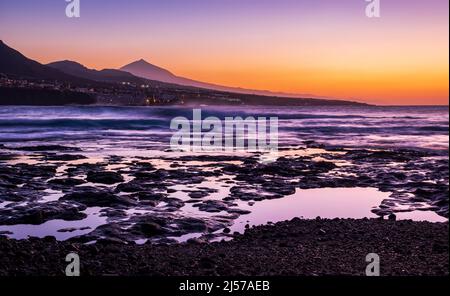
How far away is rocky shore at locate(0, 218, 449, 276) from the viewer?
5.73 metres

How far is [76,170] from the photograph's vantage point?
49.5ft

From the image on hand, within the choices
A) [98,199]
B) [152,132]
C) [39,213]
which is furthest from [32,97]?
[39,213]

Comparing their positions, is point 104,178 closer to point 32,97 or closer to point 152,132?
point 152,132

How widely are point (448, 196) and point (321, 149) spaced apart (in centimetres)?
1301

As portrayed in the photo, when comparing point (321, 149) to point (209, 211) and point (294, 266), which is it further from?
point (294, 266)

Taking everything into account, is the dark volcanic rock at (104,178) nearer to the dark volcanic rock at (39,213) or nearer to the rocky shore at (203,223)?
the rocky shore at (203,223)

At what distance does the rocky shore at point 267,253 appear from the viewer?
18.8ft

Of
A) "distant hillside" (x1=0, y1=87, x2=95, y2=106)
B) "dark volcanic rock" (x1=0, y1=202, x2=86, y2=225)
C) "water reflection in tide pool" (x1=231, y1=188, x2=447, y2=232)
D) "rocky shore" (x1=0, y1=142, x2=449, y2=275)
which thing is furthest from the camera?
"distant hillside" (x1=0, y1=87, x2=95, y2=106)

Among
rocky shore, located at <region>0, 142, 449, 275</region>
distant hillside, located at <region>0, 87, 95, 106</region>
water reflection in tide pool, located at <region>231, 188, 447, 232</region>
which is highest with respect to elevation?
distant hillside, located at <region>0, 87, 95, 106</region>

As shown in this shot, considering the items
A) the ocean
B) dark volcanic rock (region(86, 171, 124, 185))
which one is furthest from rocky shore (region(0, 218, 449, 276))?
the ocean

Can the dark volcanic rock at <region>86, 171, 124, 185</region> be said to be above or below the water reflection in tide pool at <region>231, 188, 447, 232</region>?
above

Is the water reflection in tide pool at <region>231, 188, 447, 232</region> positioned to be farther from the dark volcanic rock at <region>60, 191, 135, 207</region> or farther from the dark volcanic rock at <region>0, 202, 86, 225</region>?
the dark volcanic rock at <region>0, 202, 86, 225</region>

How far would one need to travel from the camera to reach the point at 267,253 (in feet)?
21.8
